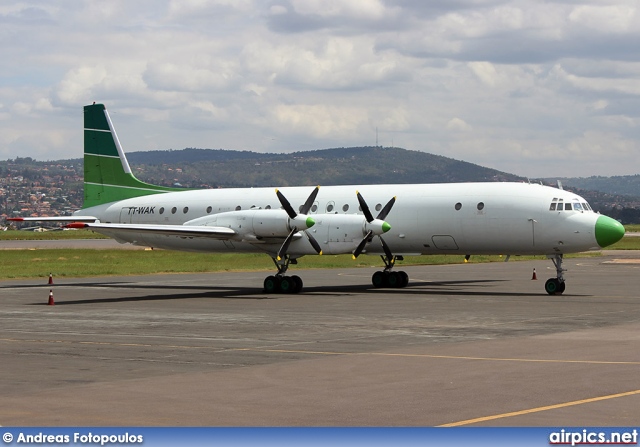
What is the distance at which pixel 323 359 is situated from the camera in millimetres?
18328

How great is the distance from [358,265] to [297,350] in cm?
3968

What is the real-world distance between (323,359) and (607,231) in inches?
728

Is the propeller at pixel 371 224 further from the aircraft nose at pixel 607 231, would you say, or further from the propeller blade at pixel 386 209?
the aircraft nose at pixel 607 231

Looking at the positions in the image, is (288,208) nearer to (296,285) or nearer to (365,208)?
(365,208)

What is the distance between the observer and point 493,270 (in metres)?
53.7

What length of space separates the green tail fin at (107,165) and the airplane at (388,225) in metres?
3.85

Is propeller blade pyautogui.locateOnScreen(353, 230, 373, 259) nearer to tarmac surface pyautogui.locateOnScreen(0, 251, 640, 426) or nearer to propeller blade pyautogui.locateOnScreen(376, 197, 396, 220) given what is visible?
tarmac surface pyautogui.locateOnScreen(0, 251, 640, 426)

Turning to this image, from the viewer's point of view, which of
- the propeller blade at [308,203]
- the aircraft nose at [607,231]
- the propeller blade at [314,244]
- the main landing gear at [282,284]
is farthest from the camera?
the propeller blade at [308,203]

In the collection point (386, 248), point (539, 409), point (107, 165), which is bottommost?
point (539, 409)

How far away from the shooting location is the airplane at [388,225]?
114 ft

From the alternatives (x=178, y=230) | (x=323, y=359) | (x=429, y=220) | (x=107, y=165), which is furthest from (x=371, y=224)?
(x=323, y=359)

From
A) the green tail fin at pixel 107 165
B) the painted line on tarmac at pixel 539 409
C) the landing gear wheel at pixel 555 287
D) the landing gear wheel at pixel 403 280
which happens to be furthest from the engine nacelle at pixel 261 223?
the painted line on tarmac at pixel 539 409

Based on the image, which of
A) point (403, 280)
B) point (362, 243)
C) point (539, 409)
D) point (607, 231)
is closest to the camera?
point (539, 409)

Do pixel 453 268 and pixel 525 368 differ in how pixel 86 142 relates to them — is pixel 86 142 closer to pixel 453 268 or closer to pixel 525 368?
pixel 453 268
